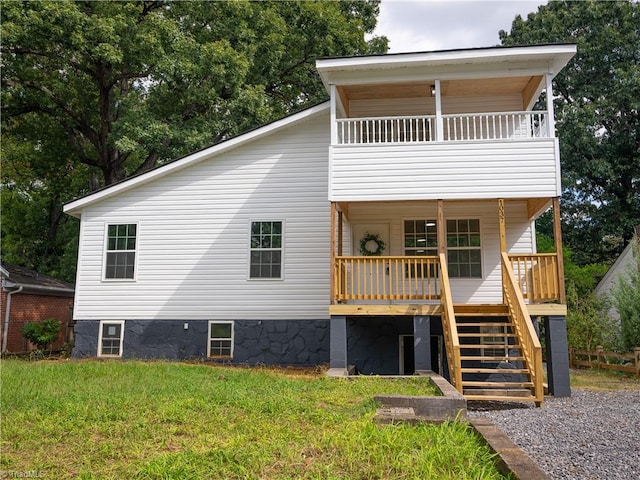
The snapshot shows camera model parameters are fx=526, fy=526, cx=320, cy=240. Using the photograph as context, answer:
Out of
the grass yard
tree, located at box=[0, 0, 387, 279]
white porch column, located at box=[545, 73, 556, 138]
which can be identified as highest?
tree, located at box=[0, 0, 387, 279]

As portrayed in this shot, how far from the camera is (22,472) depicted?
393 centimetres

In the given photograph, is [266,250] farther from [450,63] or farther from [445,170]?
[450,63]

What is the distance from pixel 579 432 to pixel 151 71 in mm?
18281

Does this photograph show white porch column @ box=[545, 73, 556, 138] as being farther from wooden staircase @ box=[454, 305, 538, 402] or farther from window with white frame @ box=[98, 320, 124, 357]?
window with white frame @ box=[98, 320, 124, 357]

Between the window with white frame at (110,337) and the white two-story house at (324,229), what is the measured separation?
0.03 m

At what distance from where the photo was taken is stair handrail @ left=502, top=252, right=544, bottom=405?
8.05 metres

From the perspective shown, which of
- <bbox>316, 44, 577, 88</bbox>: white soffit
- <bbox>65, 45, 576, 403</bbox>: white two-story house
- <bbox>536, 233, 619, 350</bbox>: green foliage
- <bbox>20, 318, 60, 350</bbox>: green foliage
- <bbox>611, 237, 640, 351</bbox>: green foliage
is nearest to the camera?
<bbox>316, 44, 577, 88</bbox>: white soffit

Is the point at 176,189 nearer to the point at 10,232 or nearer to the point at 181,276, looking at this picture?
the point at 181,276

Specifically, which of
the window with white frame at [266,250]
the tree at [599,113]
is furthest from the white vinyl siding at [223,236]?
the tree at [599,113]

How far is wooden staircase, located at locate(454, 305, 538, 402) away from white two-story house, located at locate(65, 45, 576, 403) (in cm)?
13

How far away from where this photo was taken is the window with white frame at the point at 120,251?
13172 mm

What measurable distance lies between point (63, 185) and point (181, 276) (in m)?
16.1

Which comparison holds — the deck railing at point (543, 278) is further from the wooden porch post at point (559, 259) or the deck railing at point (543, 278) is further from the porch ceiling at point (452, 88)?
the porch ceiling at point (452, 88)

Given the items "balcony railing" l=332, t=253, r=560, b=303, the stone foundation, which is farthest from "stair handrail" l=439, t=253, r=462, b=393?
the stone foundation
